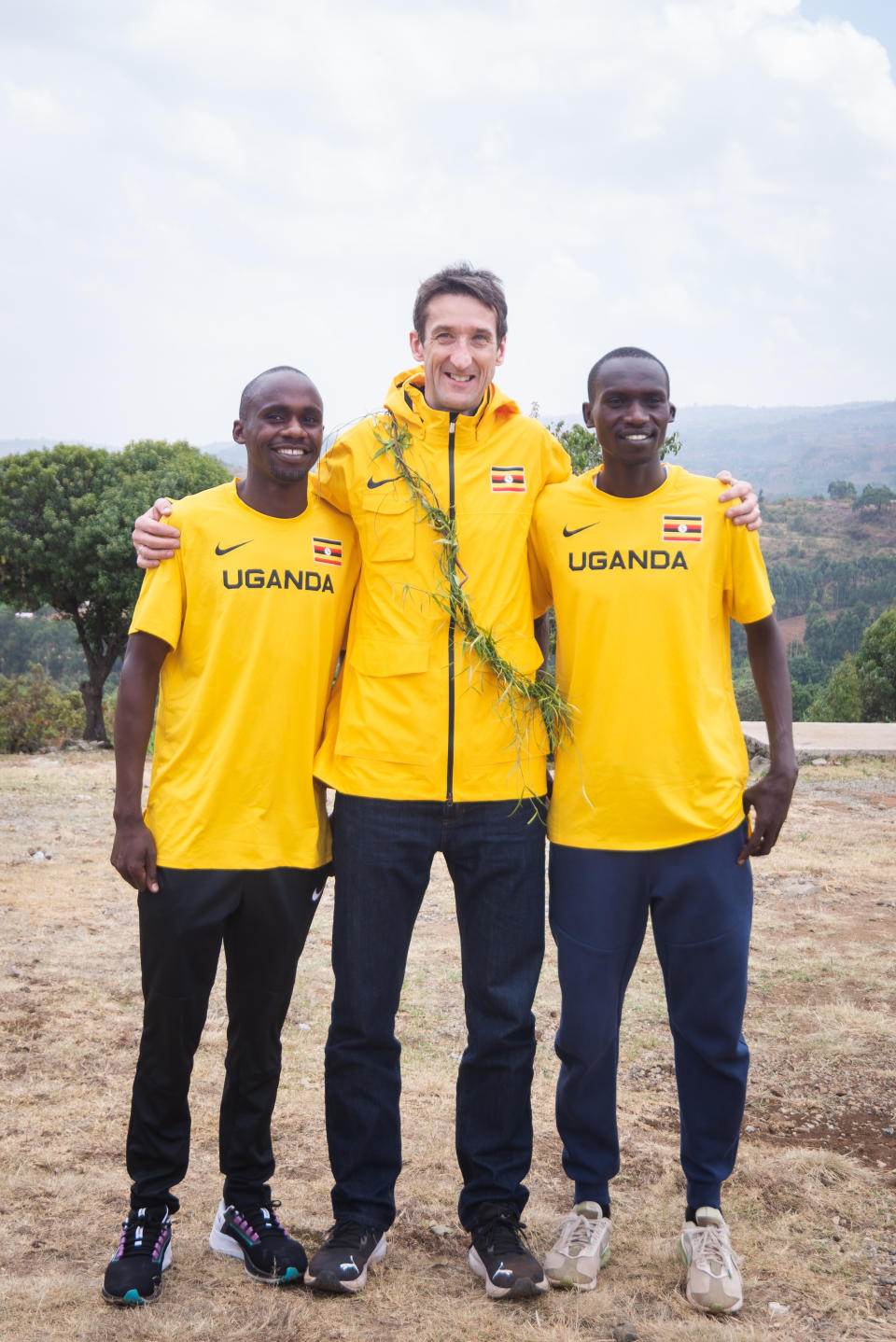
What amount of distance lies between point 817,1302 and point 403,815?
1.64m

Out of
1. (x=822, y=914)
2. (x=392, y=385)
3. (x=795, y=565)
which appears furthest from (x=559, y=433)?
(x=795, y=565)

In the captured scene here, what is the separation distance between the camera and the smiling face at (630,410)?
2.90 metres

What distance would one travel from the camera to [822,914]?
697 cm

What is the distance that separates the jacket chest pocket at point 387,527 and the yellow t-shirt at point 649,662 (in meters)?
0.39

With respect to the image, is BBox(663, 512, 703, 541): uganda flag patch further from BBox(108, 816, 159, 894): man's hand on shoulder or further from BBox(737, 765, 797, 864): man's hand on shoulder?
BBox(108, 816, 159, 894): man's hand on shoulder

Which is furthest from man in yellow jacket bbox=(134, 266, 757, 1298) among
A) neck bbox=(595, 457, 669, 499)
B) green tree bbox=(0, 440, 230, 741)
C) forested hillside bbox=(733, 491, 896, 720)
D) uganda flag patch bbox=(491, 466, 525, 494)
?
forested hillside bbox=(733, 491, 896, 720)

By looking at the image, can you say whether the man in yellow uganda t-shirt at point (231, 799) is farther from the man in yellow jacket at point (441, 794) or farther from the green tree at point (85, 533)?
the green tree at point (85, 533)

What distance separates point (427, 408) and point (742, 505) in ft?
2.96

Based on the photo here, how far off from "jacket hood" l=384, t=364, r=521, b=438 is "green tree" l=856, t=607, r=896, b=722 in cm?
2187

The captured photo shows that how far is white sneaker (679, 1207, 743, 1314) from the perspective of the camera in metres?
2.79

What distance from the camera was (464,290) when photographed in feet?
10.1

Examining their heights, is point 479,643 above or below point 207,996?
above

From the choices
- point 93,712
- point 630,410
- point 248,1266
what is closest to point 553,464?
point 630,410

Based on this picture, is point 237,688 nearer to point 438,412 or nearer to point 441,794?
point 441,794
